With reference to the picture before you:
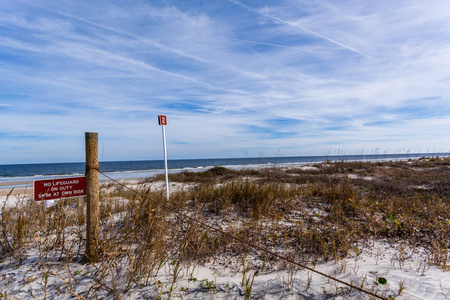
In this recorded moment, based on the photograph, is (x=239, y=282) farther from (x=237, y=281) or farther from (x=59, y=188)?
(x=59, y=188)

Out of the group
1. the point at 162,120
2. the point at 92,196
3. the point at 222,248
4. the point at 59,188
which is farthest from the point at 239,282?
the point at 162,120

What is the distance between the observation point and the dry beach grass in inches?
102

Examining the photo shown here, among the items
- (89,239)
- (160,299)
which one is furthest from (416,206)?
(89,239)

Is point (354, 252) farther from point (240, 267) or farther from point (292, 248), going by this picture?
point (240, 267)

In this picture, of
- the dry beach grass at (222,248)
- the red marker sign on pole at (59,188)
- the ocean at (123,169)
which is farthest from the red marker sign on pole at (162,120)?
the red marker sign on pole at (59,188)

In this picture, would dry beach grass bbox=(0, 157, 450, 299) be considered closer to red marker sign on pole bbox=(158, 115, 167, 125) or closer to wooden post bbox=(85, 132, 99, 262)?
wooden post bbox=(85, 132, 99, 262)

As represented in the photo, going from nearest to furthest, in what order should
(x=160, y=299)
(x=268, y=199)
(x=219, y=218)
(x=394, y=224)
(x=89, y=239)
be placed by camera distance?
(x=160, y=299), (x=89, y=239), (x=394, y=224), (x=219, y=218), (x=268, y=199)

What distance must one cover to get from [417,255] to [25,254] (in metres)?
5.81

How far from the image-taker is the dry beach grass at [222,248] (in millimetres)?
2582

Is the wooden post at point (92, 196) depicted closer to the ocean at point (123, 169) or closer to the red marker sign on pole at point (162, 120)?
the ocean at point (123, 169)

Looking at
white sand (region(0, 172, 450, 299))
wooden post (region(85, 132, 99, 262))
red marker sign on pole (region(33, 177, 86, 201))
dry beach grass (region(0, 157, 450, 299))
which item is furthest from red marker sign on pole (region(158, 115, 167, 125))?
white sand (region(0, 172, 450, 299))

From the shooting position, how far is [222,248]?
381 centimetres

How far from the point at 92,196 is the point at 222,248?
208cm

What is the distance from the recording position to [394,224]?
14.9ft
